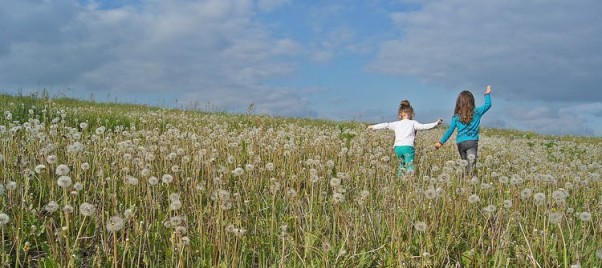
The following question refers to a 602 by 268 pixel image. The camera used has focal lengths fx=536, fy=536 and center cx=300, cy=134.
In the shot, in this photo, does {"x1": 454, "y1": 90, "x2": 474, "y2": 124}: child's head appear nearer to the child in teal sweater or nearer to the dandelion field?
the child in teal sweater

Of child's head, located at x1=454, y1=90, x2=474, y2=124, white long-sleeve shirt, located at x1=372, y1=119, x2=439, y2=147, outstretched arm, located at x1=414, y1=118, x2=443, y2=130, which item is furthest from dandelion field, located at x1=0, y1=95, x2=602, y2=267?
child's head, located at x1=454, y1=90, x2=474, y2=124

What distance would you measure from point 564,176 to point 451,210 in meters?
5.26

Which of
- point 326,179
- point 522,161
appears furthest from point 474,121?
point 326,179

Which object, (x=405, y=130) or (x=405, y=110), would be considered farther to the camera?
(x=405, y=110)

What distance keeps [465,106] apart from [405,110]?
4.33 feet

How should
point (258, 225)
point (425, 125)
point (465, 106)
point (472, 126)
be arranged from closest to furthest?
1. point (258, 225)
2. point (425, 125)
3. point (472, 126)
4. point (465, 106)

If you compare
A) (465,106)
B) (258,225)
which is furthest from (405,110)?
(258,225)

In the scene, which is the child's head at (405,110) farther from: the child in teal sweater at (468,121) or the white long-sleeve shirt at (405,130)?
the child in teal sweater at (468,121)

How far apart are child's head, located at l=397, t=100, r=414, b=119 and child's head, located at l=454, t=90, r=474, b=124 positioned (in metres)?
1.04

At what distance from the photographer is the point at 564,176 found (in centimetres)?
984

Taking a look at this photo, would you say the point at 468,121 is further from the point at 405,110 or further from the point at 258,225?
the point at 258,225

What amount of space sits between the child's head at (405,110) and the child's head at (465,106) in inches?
40.9

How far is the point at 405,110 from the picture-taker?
36.8 ft

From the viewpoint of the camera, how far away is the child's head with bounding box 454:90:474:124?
37.0 feet
